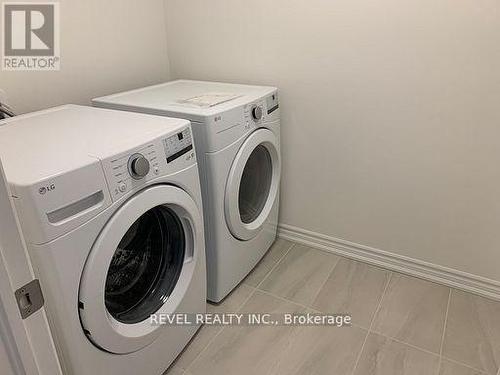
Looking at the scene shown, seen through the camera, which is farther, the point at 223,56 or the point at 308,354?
the point at 223,56

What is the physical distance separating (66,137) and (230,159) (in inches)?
21.2

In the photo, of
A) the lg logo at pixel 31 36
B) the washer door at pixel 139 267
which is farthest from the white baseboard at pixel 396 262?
the lg logo at pixel 31 36

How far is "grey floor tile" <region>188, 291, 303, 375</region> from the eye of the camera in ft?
4.21

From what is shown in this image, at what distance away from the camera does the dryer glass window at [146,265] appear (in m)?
1.13

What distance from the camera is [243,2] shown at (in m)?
1.63

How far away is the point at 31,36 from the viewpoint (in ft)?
4.55

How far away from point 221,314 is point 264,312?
0.17 metres

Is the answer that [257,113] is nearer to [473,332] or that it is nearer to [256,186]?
[256,186]

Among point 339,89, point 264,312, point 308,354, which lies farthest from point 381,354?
point 339,89

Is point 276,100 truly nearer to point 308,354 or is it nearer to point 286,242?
point 286,242

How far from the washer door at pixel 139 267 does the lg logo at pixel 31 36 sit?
0.77 m

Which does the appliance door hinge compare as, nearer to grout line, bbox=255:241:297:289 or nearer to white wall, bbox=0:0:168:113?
white wall, bbox=0:0:168:113

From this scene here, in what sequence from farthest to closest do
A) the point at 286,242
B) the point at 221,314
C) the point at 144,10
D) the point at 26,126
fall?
the point at 286,242
the point at 144,10
the point at 221,314
the point at 26,126

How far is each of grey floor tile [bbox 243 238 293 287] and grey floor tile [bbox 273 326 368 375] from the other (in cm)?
34
